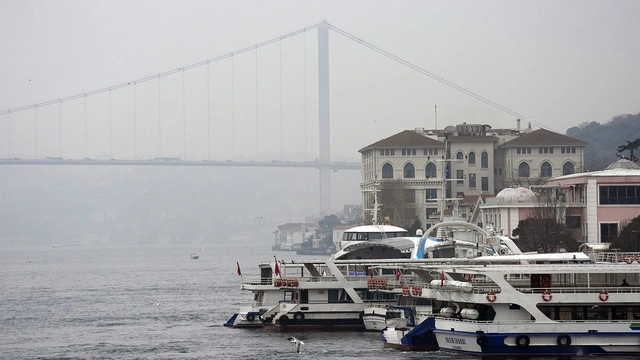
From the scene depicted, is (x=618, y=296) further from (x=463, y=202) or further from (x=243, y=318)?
(x=463, y=202)

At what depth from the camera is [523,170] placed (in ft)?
395

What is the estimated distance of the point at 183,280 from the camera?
101062mm

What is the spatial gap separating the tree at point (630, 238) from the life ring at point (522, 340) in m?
23.3

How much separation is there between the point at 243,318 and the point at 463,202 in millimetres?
48934

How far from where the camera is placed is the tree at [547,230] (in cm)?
6594

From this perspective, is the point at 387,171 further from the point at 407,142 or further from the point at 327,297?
the point at 327,297

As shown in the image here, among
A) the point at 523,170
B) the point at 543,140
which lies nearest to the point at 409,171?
the point at 523,170

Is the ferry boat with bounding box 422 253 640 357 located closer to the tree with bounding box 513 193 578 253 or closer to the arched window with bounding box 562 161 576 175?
the tree with bounding box 513 193 578 253

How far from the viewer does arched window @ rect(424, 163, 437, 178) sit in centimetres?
12275

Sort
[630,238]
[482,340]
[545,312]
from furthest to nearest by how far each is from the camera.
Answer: [630,238]
[545,312]
[482,340]

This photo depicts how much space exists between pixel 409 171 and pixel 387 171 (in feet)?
6.87

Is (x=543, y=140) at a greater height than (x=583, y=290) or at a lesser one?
greater

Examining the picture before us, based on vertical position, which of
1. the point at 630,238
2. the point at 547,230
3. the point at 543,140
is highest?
the point at 543,140

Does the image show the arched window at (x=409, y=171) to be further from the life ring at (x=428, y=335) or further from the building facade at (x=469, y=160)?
the life ring at (x=428, y=335)
